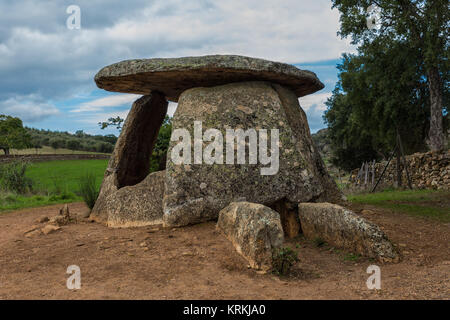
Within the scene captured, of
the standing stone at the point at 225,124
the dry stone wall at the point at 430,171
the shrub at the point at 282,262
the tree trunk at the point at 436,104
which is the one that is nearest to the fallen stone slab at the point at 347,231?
the standing stone at the point at 225,124

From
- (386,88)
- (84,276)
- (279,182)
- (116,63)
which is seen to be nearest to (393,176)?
(386,88)

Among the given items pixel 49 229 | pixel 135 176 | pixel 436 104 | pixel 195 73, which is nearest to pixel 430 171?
pixel 436 104

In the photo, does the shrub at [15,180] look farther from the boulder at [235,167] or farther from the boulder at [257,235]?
the boulder at [257,235]

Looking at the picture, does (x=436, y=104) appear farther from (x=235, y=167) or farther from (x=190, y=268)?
(x=190, y=268)

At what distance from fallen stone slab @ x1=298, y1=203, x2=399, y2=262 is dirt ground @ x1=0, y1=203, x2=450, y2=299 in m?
0.16

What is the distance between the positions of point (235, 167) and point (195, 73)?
184 cm

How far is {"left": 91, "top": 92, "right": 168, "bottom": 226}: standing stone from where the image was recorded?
22.5 ft

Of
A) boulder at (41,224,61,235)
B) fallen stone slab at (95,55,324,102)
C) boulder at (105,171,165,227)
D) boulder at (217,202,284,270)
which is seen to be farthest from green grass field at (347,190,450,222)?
boulder at (41,224,61,235)

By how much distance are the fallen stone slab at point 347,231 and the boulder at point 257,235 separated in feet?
3.44

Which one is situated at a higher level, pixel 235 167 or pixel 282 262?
pixel 235 167

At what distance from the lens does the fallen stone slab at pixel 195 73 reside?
22.1ft

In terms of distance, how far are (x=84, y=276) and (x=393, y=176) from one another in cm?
1486

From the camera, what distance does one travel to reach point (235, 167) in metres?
6.54

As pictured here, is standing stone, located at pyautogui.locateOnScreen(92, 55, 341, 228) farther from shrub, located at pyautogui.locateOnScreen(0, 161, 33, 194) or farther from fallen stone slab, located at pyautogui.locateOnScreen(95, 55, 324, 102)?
shrub, located at pyautogui.locateOnScreen(0, 161, 33, 194)
